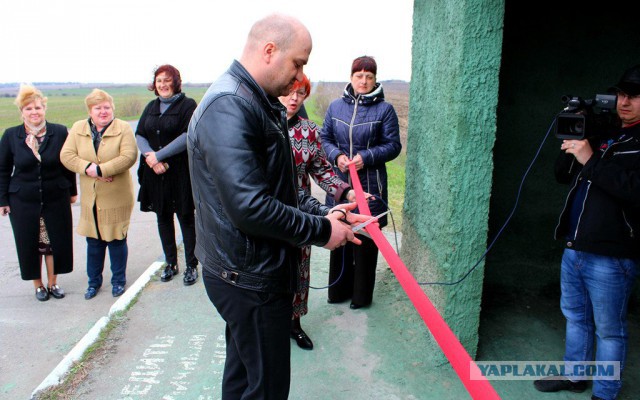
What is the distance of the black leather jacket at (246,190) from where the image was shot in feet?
6.13

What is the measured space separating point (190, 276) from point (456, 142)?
3.05 meters

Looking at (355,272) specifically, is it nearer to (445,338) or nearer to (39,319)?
(445,338)

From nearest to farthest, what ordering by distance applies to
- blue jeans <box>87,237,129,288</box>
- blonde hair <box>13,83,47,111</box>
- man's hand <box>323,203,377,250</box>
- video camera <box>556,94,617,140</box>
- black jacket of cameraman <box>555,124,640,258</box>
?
man's hand <box>323,203,377,250</box>, black jacket of cameraman <box>555,124,640,258</box>, video camera <box>556,94,617,140</box>, blonde hair <box>13,83,47,111</box>, blue jeans <box>87,237,129,288</box>

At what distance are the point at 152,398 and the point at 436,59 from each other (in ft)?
9.28

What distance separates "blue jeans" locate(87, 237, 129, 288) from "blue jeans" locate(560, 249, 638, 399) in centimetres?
393

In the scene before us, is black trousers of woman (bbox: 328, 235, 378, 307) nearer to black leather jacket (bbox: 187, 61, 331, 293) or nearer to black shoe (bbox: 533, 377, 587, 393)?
black shoe (bbox: 533, 377, 587, 393)

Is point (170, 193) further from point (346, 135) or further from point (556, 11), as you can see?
point (556, 11)

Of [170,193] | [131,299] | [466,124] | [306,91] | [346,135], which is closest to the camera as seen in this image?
[466,124]

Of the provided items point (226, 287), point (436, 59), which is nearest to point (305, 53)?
point (226, 287)

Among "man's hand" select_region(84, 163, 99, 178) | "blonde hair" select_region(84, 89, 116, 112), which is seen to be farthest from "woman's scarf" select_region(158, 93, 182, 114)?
"man's hand" select_region(84, 163, 99, 178)

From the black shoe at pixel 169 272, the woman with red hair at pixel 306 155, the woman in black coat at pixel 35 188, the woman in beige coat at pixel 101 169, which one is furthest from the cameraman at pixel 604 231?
the woman in black coat at pixel 35 188

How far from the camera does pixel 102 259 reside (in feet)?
15.9

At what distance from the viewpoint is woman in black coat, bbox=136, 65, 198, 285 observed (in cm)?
465

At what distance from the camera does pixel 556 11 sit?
4109mm
